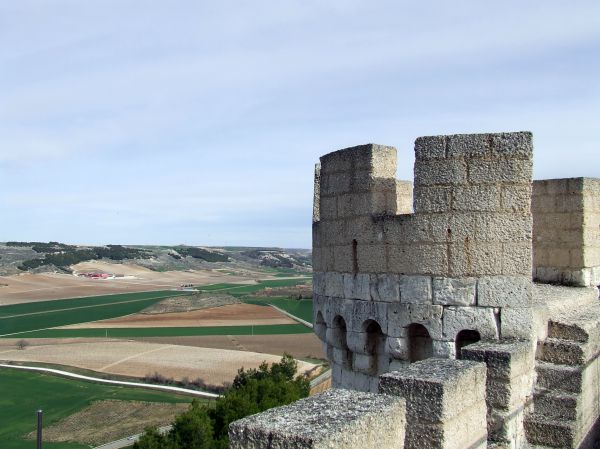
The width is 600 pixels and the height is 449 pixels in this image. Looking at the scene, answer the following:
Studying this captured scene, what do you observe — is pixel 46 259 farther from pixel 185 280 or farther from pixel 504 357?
pixel 504 357

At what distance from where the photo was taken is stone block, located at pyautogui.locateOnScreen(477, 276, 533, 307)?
23.8 feet

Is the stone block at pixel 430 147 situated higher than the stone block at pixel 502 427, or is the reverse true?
the stone block at pixel 430 147

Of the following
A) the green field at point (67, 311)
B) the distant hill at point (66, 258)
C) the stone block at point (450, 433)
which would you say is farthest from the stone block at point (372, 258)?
the distant hill at point (66, 258)

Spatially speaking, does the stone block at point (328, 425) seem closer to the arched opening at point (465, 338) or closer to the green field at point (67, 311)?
the arched opening at point (465, 338)

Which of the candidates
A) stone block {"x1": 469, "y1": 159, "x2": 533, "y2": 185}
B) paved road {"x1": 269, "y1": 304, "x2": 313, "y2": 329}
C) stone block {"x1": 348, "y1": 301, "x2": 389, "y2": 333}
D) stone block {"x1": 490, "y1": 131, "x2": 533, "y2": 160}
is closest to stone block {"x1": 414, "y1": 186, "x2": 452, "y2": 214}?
stone block {"x1": 469, "y1": 159, "x2": 533, "y2": 185}

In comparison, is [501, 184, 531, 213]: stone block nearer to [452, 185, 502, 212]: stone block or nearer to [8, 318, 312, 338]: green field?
[452, 185, 502, 212]: stone block

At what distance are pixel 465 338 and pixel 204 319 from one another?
274 feet

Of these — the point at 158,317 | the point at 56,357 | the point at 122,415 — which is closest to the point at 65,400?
the point at 122,415

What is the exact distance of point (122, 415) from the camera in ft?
139

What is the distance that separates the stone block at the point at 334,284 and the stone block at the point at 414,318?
0.97 m

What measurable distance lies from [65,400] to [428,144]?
1817 inches

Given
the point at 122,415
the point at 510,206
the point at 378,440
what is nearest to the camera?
the point at 378,440

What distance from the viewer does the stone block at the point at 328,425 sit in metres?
3.89

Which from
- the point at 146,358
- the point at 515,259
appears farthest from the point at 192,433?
the point at 146,358
